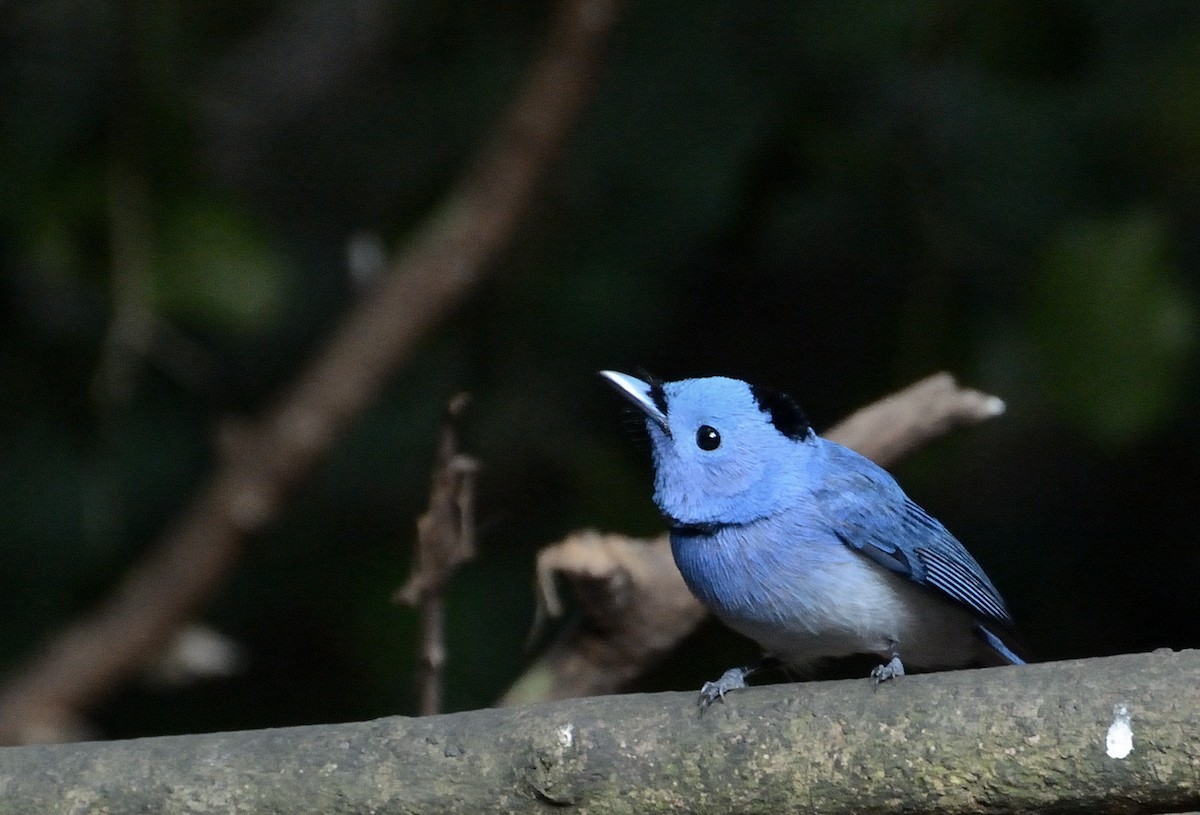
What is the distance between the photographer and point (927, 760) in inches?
64.5

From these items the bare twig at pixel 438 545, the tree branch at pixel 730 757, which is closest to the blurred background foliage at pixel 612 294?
the bare twig at pixel 438 545

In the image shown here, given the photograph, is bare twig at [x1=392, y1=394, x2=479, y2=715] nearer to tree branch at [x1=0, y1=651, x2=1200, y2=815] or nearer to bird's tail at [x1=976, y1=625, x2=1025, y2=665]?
tree branch at [x1=0, y1=651, x2=1200, y2=815]

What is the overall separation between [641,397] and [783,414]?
22cm

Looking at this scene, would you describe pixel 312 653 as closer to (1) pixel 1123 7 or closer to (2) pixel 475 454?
(2) pixel 475 454

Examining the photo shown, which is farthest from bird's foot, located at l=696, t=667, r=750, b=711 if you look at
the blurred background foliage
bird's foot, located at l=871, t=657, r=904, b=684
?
the blurred background foliage

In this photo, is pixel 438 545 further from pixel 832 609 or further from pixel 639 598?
pixel 832 609

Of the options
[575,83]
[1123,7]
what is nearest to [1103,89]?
[1123,7]

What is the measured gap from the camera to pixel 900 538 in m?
2.24

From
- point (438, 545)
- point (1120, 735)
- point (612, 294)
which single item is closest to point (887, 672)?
point (1120, 735)

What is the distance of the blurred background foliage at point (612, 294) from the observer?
3006 millimetres

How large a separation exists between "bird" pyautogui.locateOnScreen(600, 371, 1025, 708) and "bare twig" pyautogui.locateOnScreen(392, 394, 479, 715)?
30 cm

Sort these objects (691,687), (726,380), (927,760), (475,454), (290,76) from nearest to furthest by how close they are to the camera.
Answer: (927,760), (726,380), (691,687), (475,454), (290,76)

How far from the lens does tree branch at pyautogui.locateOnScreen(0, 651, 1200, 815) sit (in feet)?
5.23

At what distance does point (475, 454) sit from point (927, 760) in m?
1.76
